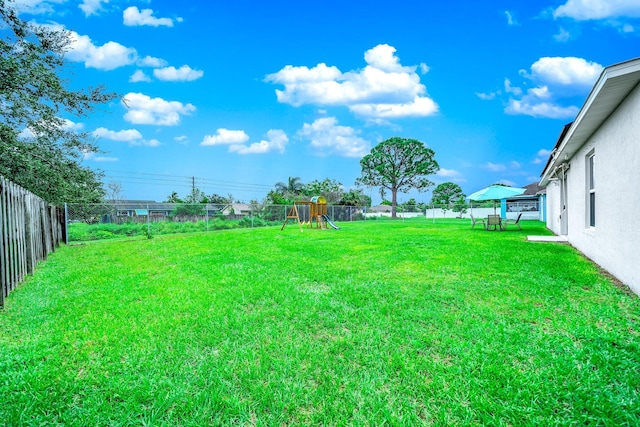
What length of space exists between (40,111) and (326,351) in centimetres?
1151

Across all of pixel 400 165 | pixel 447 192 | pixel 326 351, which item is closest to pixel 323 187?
pixel 400 165

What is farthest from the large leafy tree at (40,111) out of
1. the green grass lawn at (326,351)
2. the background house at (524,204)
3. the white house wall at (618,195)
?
the background house at (524,204)

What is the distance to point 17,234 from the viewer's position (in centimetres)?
513

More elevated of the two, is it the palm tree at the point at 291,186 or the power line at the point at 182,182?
the power line at the point at 182,182

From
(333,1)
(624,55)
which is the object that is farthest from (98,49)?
(624,55)

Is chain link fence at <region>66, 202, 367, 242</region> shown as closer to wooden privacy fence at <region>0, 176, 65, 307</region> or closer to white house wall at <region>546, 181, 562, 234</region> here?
wooden privacy fence at <region>0, 176, 65, 307</region>

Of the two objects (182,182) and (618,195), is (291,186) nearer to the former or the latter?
(182,182)

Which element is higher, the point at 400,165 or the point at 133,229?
the point at 400,165

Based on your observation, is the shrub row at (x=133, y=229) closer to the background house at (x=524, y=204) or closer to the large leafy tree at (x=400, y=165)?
the large leafy tree at (x=400, y=165)

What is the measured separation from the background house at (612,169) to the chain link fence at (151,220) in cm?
1395

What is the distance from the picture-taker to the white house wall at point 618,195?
13.0 ft

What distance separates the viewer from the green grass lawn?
5.85ft

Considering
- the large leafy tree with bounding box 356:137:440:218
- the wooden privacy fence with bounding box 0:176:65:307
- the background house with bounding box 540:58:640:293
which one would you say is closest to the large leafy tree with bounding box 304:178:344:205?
the large leafy tree with bounding box 356:137:440:218

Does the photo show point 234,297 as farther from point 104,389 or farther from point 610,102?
point 610,102
